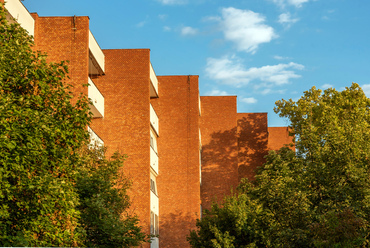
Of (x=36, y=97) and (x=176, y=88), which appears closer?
(x=36, y=97)

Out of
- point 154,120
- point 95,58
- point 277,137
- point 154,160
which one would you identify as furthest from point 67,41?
point 277,137

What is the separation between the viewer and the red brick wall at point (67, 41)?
27172 millimetres

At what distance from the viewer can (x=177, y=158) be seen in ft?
133

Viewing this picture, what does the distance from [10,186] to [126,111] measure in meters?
20.6

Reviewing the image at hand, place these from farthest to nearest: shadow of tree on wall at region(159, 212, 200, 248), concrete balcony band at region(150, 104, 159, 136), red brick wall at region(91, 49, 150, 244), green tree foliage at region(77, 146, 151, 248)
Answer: shadow of tree on wall at region(159, 212, 200, 248)
concrete balcony band at region(150, 104, 159, 136)
red brick wall at region(91, 49, 150, 244)
green tree foliage at region(77, 146, 151, 248)

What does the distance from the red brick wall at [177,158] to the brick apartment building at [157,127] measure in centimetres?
8

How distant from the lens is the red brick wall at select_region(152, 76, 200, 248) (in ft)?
128

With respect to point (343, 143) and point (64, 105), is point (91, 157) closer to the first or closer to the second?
point (64, 105)

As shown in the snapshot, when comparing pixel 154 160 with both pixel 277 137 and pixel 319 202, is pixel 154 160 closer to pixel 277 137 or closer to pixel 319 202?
pixel 319 202

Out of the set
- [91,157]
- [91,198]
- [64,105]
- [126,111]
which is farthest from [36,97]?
[126,111]

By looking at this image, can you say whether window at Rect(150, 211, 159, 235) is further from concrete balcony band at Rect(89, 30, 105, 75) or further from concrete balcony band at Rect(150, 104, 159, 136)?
concrete balcony band at Rect(89, 30, 105, 75)

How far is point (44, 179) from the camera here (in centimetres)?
1281

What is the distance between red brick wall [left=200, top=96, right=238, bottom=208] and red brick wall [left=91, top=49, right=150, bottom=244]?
16.1 m

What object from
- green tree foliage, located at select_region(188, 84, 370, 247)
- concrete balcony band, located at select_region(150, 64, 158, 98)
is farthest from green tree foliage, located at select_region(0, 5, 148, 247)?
concrete balcony band, located at select_region(150, 64, 158, 98)
